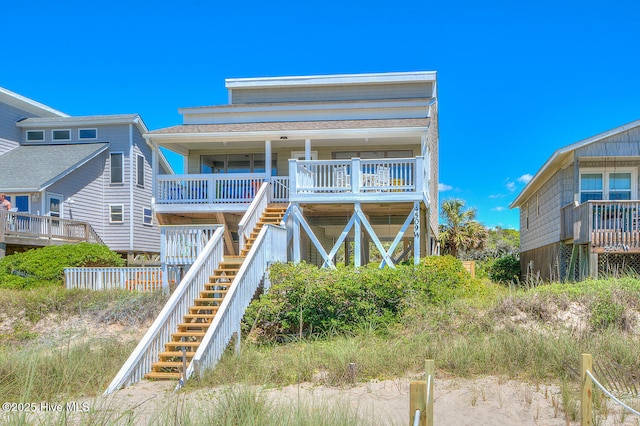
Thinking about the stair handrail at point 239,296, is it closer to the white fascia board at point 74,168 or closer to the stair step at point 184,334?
the stair step at point 184,334

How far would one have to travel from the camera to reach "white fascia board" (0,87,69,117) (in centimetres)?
2773

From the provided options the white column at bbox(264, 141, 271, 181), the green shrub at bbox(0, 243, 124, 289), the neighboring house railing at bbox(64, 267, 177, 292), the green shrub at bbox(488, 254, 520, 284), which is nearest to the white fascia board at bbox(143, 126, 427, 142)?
the white column at bbox(264, 141, 271, 181)

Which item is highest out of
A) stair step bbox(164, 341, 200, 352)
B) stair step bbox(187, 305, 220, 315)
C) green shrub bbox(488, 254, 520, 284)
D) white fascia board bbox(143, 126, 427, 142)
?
white fascia board bbox(143, 126, 427, 142)

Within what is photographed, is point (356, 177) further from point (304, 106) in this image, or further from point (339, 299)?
point (304, 106)

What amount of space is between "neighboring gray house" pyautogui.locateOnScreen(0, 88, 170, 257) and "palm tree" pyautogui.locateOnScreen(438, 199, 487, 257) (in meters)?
17.0

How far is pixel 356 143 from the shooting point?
67.2 ft

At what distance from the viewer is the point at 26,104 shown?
2928 cm

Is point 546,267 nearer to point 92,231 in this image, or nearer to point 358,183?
point 358,183

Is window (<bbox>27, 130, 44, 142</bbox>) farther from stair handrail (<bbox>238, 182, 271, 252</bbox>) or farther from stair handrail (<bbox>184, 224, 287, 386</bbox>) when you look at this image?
stair handrail (<bbox>184, 224, 287, 386</bbox>)

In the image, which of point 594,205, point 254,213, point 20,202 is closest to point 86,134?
point 20,202

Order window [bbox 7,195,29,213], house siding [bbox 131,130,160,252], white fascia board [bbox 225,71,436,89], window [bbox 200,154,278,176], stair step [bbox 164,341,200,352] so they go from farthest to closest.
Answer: house siding [bbox 131,130,160,252], window [bbox 7,195,29,213], white fascia board [bbox 225,71,436,89], window [bbox 200,154,278,176], stair step [bbox 164,341,200,352]

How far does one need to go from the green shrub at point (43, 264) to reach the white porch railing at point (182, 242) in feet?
18.3

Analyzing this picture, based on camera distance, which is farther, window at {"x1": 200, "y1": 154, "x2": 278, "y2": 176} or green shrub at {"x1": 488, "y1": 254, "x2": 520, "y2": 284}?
green shrub at {"x1": 488, "y1": 254, "x2": 520, "y2": 284}

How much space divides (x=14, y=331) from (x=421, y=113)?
49.1 ft
